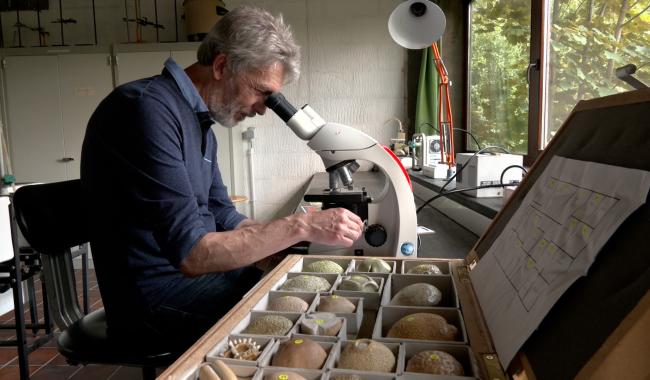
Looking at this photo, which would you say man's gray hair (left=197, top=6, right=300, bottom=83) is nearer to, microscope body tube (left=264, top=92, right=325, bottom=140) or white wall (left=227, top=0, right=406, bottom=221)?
microscope body tube (left=264, top=92, right=325, bottom=140)

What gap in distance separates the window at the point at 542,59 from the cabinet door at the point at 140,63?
2726 millimetres

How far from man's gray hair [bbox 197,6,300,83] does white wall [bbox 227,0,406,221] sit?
10.3ft

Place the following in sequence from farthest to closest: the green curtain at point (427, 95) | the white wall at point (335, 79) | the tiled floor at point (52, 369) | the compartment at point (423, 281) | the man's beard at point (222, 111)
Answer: the white wall at point (335, 79), the green curtain at point (427, 95), the tiled floor at point (52, 369), the man's beard at point (222, 111), the compartment at point (423, 281)

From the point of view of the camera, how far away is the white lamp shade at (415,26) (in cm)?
200

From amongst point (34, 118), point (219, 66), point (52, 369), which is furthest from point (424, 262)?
point (34, 118)

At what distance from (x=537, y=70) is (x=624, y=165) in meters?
2.20

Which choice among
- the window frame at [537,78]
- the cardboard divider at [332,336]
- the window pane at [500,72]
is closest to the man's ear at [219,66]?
the cardboard divider at [332,336]

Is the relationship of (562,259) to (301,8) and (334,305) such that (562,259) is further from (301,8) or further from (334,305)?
(301,8)

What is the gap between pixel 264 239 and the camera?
119cm

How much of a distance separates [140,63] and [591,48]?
3635 mm

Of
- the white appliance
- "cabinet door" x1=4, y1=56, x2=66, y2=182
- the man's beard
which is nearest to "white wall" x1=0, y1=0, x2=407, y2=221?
"cabinet door" x1=4, y1=56, x2=66, y2=182

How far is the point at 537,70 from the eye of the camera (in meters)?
2.58

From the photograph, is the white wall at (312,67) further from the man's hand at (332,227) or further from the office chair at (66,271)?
the man's hand at (332,227)

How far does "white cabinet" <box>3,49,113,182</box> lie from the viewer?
4.34 metres
